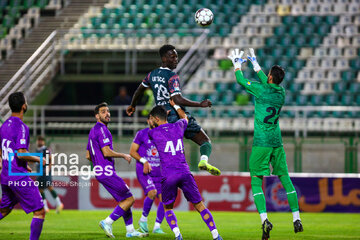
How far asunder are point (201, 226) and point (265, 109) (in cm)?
428

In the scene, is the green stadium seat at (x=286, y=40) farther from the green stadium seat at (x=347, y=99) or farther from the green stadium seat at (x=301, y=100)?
the green stadium seat at (x=347, y=99)

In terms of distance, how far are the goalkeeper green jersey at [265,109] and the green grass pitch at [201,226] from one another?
5.68 feet

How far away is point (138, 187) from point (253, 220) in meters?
4.10

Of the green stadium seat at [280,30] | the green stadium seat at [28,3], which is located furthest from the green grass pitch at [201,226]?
the green stadium seat at [28,3]

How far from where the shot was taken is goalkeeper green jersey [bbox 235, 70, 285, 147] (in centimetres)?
1071

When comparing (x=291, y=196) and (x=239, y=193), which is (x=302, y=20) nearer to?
(x=239, y=193)

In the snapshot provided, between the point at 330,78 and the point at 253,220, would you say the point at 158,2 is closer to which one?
the point at 330,78

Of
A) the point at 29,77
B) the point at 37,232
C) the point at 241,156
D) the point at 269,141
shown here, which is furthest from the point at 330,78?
the point at 37,232

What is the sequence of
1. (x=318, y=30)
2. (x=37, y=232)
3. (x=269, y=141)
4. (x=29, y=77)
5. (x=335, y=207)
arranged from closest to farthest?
(x=37, y=232) → (x=269, y=141) → (x=335, y=207) → (x=29, y=77) → (x=318, y=30)

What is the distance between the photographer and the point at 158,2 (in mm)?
27062

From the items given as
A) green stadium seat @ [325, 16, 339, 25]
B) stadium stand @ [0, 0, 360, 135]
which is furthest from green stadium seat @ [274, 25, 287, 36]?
green stadium seat @ [325, 16, 339, 25]

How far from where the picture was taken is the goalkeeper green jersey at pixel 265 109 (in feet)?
35.1

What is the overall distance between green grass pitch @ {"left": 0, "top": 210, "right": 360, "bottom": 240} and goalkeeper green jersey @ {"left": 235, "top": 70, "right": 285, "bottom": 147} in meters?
1.73

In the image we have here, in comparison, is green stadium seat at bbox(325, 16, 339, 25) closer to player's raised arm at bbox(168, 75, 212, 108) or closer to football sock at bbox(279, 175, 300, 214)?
football sock at bbox(279, 175, 300, 214)
